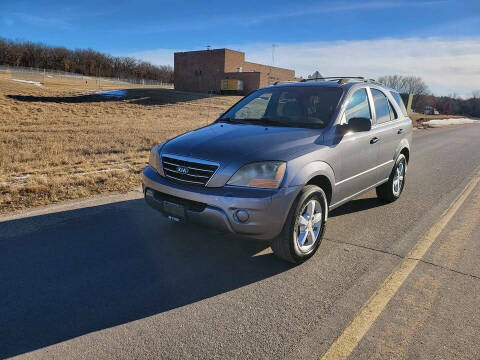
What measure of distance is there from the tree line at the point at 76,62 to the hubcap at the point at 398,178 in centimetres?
12555

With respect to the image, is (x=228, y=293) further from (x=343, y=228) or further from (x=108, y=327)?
(x=343, y=228)

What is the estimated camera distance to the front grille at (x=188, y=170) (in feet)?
11.5

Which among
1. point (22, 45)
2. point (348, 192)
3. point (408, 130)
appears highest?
point (22, 45)

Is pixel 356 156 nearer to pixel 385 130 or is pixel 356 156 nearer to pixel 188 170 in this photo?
pixel 385 130

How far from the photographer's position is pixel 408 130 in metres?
6.23

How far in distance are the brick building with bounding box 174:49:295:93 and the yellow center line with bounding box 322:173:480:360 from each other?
52.6 metres

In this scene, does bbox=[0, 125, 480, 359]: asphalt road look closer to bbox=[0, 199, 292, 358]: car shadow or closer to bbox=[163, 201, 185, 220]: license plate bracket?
bbox=[0, 199, 292, 358]: car shadow

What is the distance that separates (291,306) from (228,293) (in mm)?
543

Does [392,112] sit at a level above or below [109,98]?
above

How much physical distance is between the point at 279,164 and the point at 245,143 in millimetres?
471

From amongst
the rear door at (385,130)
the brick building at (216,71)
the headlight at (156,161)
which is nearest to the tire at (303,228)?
the headlight at (156,161)

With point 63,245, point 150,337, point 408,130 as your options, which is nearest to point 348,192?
point 408,130

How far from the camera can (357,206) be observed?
582cm

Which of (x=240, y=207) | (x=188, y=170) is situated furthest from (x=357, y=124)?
(x=188, y=170)
